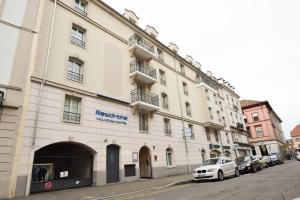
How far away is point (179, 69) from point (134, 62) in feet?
29.8

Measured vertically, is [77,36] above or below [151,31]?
below

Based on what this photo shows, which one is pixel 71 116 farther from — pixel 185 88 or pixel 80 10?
pixel 185 88

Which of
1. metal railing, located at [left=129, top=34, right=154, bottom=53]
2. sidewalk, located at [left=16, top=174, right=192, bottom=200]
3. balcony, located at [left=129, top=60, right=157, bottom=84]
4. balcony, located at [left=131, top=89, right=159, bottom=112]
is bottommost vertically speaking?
sidewalk, located at [left=16, top=174, right=192, bottom=200]

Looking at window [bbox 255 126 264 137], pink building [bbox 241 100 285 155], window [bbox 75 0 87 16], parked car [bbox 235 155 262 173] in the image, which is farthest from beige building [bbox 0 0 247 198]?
window [bbox 255 126 264 137]

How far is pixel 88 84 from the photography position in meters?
14.5

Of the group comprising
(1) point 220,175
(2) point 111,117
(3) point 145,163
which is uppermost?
(2) point 111,117

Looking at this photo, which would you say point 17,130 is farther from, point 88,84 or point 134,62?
point 134,62

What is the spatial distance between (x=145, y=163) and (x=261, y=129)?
4303 centimetres

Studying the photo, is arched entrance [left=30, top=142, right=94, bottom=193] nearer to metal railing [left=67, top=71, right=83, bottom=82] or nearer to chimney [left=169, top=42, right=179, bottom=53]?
metal railing [left=67, top=71, right=83, bottom=82]

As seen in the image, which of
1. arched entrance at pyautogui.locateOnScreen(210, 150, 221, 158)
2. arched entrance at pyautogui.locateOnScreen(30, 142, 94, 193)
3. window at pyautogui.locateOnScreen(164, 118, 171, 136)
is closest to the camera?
arched entrance at pyautogui.locateOnScreen(30, 142, 94, 193)

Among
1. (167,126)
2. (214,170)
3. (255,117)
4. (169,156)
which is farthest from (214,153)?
(255,117)

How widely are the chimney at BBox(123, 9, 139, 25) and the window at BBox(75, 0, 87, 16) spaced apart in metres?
5.05

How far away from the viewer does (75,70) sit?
14258 millimetres

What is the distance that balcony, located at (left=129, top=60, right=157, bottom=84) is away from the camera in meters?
18.0
